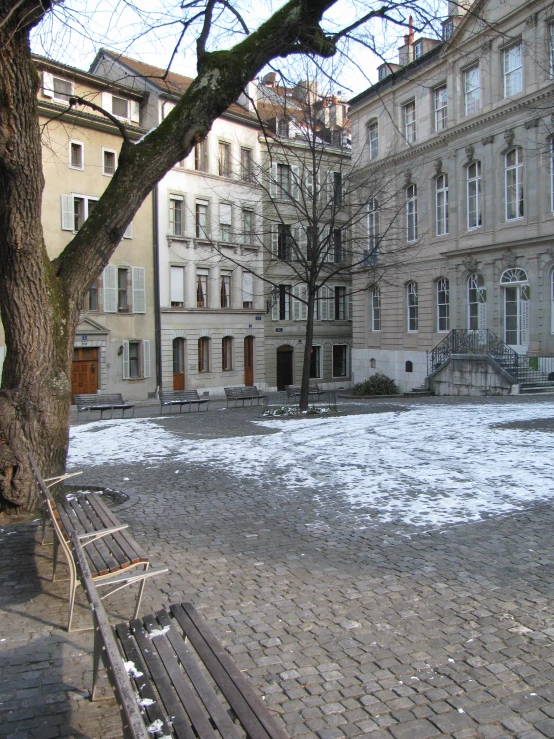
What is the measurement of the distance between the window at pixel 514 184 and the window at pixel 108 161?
17.8 m

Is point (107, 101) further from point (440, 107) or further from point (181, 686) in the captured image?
point (181, 686)

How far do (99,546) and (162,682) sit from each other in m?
2.31

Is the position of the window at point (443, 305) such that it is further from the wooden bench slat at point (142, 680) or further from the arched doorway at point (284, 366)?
the wooden bench slat at point (142, 680)

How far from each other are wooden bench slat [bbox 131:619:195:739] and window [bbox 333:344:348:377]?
4048 cm

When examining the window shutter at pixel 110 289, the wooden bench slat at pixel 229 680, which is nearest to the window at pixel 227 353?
the window shutter at pixel 110 289

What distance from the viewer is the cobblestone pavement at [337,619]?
3.50 metres

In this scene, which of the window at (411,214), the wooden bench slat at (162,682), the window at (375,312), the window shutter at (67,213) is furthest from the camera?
the window at (375,312)

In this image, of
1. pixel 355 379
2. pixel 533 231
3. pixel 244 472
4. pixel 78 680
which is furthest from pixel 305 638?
pixel 355 379

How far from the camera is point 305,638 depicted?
14.4ft

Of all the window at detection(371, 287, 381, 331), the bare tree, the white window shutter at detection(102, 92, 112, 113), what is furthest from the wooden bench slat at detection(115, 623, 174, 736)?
the window at detection(371, 287, 381, 331)

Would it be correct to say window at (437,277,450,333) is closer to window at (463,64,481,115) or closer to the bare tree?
window at (463,64,481,115)

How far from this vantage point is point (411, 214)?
33031 mm

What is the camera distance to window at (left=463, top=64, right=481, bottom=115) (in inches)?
1123

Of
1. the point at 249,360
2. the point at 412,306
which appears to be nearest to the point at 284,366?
the point at 249,360
